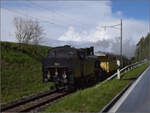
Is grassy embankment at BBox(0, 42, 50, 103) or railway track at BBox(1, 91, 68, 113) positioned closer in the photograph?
railway track at BBox(1, 91, 68, 113)

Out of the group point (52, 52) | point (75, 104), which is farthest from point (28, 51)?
point (75, 104)

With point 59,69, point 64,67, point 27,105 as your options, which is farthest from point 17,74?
point 27,105

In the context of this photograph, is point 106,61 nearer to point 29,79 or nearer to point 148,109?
point 29,79

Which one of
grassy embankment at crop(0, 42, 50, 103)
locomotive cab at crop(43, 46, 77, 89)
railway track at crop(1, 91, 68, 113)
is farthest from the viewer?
grassy embankment at crop(0, 42, 50, 103)

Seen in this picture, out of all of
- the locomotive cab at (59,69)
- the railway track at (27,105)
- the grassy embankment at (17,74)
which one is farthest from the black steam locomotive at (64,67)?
the railway track at (27,105)

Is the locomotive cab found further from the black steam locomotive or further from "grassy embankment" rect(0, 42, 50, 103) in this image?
"grassy embankment" rect(0, 42, 50, 103)

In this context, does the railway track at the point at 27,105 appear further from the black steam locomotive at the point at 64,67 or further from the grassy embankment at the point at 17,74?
the black steam locomotive at the point at 64,67

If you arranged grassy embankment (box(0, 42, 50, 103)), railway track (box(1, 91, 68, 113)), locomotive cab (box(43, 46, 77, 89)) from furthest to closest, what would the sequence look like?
grassy embankment (box(0, 42, 50, 103)) → locomotive cab (box(43, 46, 77, 89)) → railway track (box(1, 91, 68, 113))

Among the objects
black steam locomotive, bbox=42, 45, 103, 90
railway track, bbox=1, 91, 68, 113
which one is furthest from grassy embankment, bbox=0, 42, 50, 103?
black steam locomotive, bbox=42, 45, 103, 90

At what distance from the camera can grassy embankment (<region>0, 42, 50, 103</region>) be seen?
14717 millimetres

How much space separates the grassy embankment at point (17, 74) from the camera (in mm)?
14717

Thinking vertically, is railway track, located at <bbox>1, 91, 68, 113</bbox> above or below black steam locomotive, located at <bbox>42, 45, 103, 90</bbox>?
below

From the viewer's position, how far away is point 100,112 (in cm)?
746

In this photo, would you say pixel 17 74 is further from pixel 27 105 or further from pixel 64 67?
pixel 27 105
